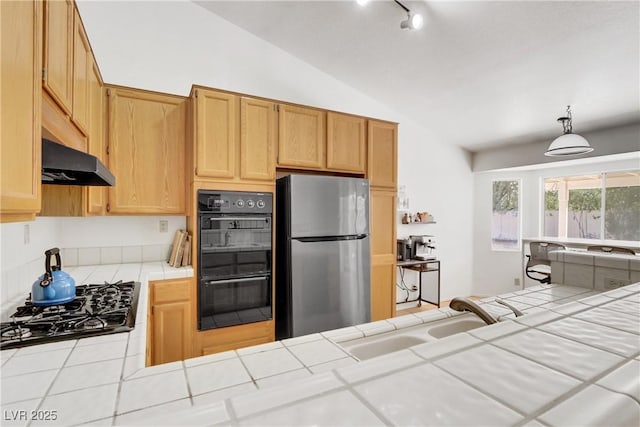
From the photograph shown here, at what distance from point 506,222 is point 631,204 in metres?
1.48

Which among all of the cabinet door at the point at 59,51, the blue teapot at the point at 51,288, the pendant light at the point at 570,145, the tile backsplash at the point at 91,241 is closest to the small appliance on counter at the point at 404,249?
the pendant light at the point at 570,145

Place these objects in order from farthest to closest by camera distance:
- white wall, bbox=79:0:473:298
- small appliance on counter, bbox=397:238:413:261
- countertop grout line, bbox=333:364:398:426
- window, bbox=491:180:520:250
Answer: window, bbox=491:180:520:250 → small appliance on counter, bbox=397:238:413:261 → white wall, bbox=79:0:473:298 → countertop grout line, bbox=333:364:398:426

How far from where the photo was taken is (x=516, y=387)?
36cm

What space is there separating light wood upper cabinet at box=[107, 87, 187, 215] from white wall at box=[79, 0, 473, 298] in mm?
367

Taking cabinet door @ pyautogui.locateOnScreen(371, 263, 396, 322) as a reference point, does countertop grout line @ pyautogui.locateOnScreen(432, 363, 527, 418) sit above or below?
above

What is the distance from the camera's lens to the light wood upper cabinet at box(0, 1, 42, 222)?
28.9 inches

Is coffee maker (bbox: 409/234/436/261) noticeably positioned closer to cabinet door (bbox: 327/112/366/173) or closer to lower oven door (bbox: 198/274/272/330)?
cabinet door (bbox: 327/112/366/173)

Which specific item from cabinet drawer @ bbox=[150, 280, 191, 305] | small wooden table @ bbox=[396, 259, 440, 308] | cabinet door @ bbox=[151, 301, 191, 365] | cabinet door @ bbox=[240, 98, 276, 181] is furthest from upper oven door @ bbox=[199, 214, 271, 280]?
small wooden table @ bbox=[396, 259, 440, 308]

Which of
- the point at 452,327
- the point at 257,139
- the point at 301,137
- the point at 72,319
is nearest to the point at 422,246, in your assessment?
the point at 301,137

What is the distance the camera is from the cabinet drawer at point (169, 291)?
2.22m

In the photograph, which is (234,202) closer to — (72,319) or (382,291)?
(72,319)

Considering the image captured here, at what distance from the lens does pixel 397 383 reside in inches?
14.6

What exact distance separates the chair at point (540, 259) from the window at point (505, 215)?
645 mm

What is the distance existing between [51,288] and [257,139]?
5.57ft
